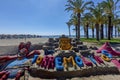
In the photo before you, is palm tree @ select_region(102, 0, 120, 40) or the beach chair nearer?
the beach chair

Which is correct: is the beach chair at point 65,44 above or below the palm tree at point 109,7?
below

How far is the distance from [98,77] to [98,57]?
11.8 ft

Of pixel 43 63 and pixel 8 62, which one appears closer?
pixel 43 63

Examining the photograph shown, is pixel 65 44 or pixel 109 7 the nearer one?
pixel 65 44

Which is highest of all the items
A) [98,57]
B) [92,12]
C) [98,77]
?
[92,12]

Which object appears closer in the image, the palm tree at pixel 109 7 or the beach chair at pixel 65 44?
the beach chair at pixel 65 44

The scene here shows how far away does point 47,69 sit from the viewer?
1792cm

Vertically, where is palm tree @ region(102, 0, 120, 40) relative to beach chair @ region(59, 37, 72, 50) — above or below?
above

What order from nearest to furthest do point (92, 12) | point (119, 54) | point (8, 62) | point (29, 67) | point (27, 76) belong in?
1. point (27, 76)
2. point (29, 67)
3. point (8, 62)
4. point (119, 54)
5. point (92, 12)

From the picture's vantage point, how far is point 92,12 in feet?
172

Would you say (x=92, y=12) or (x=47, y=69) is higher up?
(x=92, y=12)

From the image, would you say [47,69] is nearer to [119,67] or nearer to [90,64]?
[90,64]

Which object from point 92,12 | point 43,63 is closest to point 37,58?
point 43,63

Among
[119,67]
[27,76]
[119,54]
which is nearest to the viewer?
[27,76]
